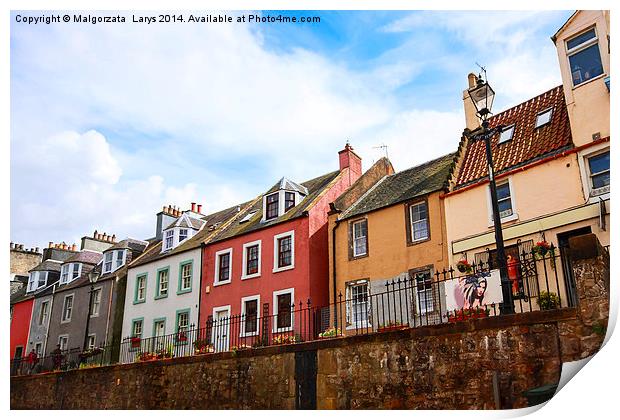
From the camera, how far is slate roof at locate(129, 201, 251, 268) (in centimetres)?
2158

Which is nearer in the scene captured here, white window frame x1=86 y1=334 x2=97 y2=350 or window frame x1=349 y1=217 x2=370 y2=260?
window frame x1=349 y1=217 x2=370 y2=260

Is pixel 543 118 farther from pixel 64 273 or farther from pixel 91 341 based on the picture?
pixel 64 273

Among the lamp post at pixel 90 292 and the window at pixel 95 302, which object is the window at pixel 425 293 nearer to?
the lamp post at pixel 90 292

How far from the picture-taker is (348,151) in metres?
20.2

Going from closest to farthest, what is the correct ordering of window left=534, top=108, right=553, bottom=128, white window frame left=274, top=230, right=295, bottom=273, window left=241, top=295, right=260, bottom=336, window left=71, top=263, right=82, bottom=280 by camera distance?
window left=534, top=108, right=553, bottom=128 < white window frame left=274, top=230, right=295, bottom=273 < window left=241, top=295, right=260, bottom=336 < window left=71, top=263, right=82, bottom=280

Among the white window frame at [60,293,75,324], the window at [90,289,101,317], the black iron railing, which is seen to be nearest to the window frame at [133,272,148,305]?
the black iron railing

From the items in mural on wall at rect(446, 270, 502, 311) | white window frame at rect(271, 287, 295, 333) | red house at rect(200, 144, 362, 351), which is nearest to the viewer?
mural on wall at rect(446, 270, 502, 311)

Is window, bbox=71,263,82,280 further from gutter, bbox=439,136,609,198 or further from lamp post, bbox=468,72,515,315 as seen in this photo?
lamp post, bbox=468,72,515,315

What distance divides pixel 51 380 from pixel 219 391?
7.42m

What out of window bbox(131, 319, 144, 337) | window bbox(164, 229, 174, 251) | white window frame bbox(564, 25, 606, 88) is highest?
white window frame bbox(564, 25, 606, 88)

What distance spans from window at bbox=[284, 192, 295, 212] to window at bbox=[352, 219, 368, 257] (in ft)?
10.7

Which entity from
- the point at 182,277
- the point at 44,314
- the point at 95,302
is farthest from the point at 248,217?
the point at 44,314

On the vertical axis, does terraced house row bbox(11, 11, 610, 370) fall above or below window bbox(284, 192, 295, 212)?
below

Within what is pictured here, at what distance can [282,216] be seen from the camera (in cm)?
1902
